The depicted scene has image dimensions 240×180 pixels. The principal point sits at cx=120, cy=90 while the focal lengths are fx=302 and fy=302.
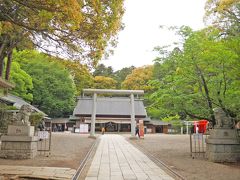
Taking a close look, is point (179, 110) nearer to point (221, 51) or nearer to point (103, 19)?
point (221, 51)

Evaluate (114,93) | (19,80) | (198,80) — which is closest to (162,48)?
(198,80)

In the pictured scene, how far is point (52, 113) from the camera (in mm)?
51188

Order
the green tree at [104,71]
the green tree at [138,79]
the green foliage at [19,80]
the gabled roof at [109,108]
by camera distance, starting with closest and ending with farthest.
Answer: the green foliage at [19,80], the gabled roof at [109,108], the green tree at [138,79], the green tree at [104,71]

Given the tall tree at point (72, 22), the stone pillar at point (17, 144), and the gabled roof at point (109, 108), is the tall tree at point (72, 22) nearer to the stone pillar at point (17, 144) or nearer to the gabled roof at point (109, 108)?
the stone pillar at point (17, 144)

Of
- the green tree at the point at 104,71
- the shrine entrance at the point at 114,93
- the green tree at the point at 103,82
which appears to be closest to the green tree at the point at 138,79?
the green tree at the point at 103,82

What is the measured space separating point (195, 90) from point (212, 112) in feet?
3.90

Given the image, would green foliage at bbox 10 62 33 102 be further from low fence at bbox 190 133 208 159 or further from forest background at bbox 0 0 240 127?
low fence at bbox 190 133 208 159

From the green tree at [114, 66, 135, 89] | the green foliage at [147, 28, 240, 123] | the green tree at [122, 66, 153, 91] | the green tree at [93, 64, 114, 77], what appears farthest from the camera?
the green tree at [93, 64, 114, 77]

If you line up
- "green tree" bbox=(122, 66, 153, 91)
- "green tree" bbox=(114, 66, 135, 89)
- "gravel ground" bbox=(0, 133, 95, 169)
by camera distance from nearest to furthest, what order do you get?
1. "gravel ground" bbox=(0, 133, 95, 169)
2. "green tree" bbox=(122, 66, 153, 91)
3. "green tree" bbox=(114, 66, 135, 89)

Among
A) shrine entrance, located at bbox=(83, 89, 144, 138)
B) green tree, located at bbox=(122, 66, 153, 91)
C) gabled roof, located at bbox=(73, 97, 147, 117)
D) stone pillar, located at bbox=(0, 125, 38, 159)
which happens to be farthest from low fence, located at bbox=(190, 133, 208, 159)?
green tree, located at bbox=(122, 66, 153, 91)

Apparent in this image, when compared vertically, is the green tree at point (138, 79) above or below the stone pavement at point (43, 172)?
above

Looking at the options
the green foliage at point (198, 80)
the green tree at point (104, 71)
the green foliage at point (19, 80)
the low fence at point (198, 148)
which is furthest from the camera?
the green tree at point (104, 71)

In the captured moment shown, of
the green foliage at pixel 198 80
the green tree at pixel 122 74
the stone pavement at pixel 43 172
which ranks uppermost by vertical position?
the green tree at pixel 122 74

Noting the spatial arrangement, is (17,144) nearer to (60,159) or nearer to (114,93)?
(60,159)
